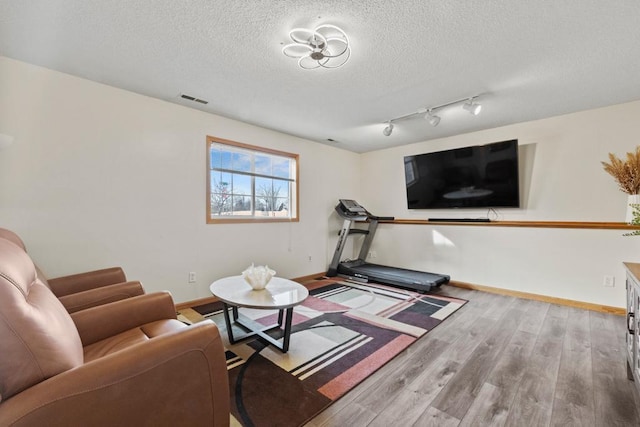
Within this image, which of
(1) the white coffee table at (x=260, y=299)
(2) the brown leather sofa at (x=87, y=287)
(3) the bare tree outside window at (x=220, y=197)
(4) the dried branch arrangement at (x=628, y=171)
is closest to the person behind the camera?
(2) the brown leather sofa at (x=87, y=287)

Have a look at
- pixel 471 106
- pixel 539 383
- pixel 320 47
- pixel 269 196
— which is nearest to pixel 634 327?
pixel 539 383

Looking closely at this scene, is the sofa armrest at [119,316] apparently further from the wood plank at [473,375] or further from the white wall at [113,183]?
the wood plank at [473,375]

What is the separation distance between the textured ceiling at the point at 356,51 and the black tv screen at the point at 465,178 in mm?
709

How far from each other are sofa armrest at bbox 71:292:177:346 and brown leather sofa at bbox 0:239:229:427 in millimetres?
218

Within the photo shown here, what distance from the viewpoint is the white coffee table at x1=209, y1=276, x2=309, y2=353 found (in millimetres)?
2045

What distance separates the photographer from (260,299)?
84.0 inches

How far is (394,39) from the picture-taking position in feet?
6.61

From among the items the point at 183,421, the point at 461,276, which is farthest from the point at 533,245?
the point at 183,421

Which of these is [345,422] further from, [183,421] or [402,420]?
[183,421]

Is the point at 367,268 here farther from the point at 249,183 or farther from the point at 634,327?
the point at 634,327

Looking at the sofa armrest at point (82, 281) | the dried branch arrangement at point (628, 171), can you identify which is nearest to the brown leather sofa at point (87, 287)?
the sofa armrest at point (82, 281)

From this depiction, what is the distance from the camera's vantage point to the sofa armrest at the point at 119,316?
1511 mm

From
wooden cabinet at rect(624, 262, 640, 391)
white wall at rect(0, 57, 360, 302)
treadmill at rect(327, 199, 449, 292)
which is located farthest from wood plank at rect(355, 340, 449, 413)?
white wall at rect(0, 57, 360, 302)

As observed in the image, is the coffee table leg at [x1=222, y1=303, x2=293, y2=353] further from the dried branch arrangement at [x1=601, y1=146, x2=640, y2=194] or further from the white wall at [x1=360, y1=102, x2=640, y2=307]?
the dried branch arrangement at [x1=601, y1=146, x2=640, y2=194]
